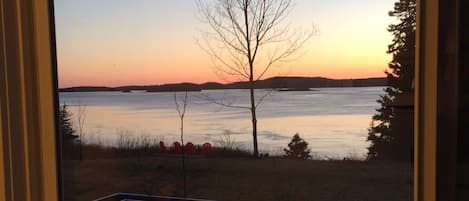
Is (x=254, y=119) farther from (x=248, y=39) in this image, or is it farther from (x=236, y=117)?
(x=248, y=39)

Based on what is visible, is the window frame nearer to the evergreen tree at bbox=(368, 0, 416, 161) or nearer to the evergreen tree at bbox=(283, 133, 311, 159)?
the evergreen tree at bbox=(283, 133, 311, 159)

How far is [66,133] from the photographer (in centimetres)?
108

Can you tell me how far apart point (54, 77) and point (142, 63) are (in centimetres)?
43

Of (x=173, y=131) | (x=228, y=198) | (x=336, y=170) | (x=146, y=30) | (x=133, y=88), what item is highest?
(x=146, y=30)

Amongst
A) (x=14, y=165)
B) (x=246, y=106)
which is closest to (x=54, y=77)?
(x=14, y=165)

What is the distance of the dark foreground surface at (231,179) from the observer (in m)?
1.14

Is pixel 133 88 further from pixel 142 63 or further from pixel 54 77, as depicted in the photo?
pixel 54 77

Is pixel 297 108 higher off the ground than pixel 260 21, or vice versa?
pixel 260 21

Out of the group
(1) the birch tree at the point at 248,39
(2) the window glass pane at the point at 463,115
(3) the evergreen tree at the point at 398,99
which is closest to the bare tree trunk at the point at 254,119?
(1) the birch tree at the point at 248,39

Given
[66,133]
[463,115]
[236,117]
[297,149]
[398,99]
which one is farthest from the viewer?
[236,117]

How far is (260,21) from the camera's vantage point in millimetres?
1346

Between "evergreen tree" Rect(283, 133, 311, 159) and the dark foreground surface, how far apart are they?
0.06ft

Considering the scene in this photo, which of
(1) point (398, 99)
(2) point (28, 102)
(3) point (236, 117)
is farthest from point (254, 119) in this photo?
(2) point (28, 102)

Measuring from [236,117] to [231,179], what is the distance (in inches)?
8.0
